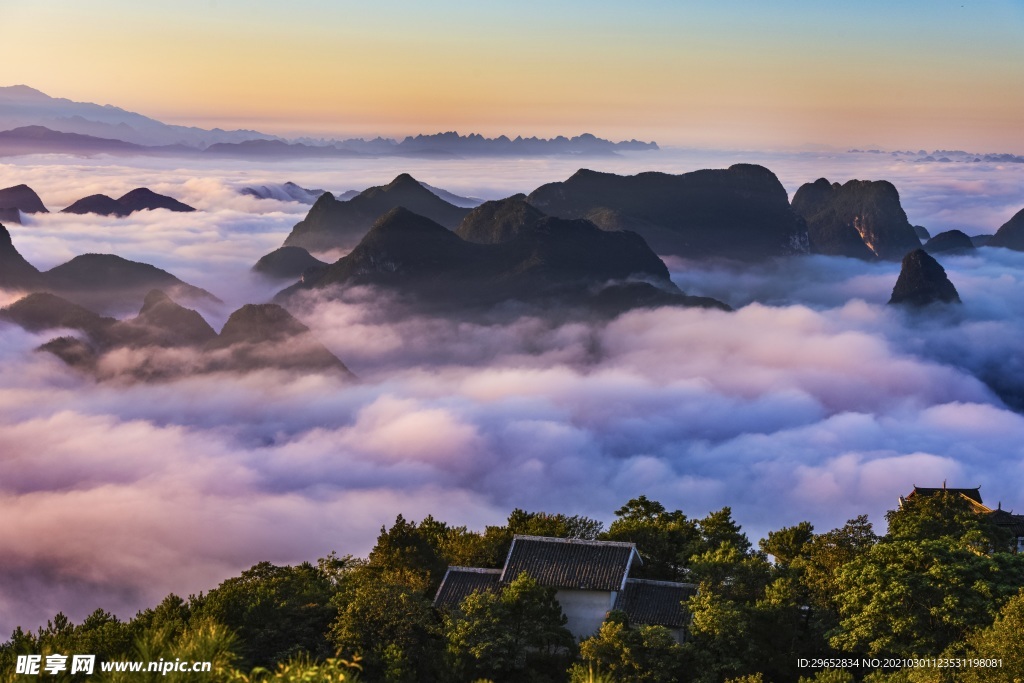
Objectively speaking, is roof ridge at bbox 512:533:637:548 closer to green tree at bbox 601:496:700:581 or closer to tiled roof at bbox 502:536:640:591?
tiled roof at bbox 502:536:640:591

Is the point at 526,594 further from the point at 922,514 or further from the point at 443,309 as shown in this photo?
the point at 443,309

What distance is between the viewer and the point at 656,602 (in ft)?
110

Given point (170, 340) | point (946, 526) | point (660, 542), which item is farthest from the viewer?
point (170, 340)

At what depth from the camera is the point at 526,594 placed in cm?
3191

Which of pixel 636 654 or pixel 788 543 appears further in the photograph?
pixel 788 543

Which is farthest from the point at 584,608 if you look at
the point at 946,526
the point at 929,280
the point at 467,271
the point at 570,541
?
the point at 929,280

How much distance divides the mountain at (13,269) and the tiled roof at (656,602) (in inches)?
6329

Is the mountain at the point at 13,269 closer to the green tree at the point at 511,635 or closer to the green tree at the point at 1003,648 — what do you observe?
the green tree at the point at 511,635

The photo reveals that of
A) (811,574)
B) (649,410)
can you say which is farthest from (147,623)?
(649,410)

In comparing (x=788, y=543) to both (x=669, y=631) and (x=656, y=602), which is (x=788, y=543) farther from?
(x=669, y=631)

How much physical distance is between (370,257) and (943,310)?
95.1 meters

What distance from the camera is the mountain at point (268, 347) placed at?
559 feet

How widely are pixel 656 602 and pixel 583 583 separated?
212cm

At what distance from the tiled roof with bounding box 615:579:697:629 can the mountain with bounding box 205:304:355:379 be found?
13943 cm
